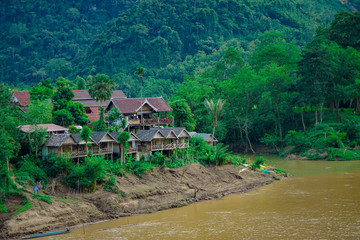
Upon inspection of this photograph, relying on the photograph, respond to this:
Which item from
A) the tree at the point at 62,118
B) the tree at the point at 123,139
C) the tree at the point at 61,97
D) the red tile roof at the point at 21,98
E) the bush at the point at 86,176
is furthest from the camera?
the red tile roof at the point at 21,98

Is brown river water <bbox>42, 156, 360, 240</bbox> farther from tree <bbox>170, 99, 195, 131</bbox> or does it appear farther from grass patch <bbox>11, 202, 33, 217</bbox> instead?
tree <bbox>170, 99, 195, 131</bbox>

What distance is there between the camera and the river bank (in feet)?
103

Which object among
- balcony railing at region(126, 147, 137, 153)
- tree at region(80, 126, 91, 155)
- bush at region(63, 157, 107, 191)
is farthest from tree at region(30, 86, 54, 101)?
bush at region(63, 157, 107, 191)

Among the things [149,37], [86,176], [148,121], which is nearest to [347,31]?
[148,121]

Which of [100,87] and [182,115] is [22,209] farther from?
[182,115]

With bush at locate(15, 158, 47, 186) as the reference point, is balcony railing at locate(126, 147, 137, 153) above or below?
above

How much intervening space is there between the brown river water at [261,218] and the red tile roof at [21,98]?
1145 inches

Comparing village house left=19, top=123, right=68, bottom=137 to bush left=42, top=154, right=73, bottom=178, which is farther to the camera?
village house left=19, top=123, right=68, bottom=137

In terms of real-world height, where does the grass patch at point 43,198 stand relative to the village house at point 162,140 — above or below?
below

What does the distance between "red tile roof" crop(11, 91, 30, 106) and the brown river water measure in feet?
95.4

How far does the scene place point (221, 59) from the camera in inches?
3994

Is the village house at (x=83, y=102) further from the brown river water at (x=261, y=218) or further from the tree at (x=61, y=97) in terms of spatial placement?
the brown river water at (x=261, y=218)

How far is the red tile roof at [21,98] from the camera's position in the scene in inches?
2249

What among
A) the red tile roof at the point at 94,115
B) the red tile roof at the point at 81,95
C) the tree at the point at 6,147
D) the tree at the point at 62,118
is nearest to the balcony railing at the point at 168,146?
the tree at the point at 62,118
